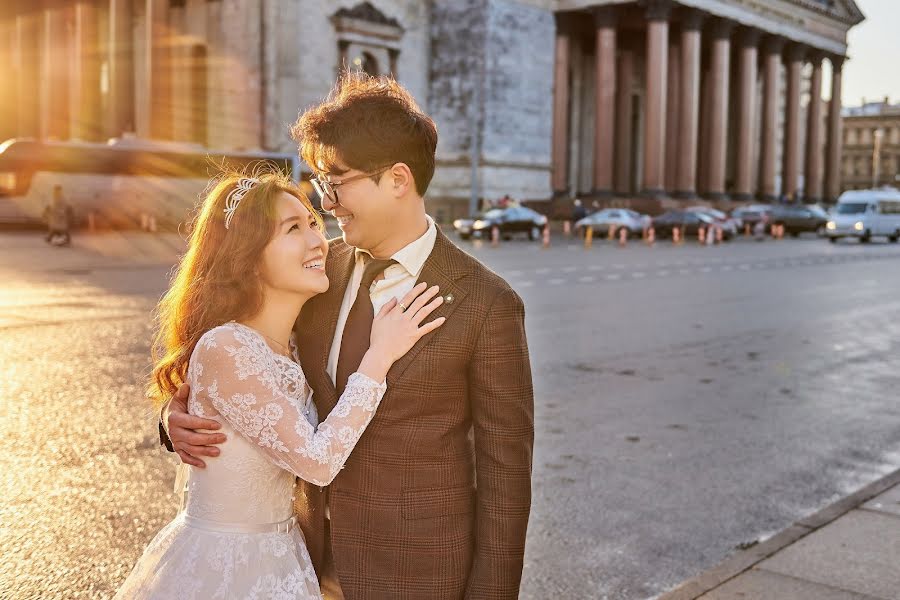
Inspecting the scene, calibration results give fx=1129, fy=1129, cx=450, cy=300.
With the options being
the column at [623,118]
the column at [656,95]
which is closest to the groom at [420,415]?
the column at [656,95]

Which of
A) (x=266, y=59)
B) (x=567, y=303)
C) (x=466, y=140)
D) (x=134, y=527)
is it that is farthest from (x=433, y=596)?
(x=466, y=140)

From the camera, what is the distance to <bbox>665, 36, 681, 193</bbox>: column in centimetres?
6425

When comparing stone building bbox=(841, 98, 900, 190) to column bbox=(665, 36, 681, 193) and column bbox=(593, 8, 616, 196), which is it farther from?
column bbox=(593, 8, 616, 196)

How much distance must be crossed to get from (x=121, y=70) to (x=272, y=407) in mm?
54452

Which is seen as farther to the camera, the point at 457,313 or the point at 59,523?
the point at 59,523

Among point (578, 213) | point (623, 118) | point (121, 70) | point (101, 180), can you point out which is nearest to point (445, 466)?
point (101, 180)

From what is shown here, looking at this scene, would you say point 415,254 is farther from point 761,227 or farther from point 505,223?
point 761,227

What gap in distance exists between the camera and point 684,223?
48.8 m

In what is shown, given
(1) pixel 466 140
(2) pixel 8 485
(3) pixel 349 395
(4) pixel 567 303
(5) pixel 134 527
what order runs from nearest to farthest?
(3) pixel 349 395, (5) pixel 134 527, (2) pixel 8 485, (4) pixel 567 303, (1) pixel 466 140

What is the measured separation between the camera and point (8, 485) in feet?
21.2

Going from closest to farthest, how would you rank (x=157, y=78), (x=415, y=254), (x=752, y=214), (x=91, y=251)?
(x=415, y=254)
(x=91, y=251)
(x=157, y=78)
(x=752, y=214)

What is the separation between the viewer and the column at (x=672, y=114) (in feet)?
211

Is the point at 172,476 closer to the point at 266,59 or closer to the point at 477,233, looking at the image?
the point at 477,233

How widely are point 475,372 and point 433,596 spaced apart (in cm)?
58
